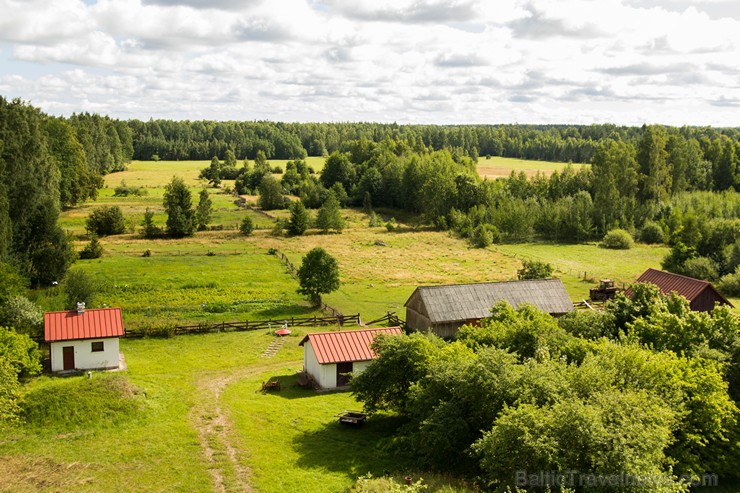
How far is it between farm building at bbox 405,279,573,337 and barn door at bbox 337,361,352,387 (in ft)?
26.8

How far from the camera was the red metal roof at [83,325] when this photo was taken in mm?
35906

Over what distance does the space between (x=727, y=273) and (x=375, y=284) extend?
34632 millimetres

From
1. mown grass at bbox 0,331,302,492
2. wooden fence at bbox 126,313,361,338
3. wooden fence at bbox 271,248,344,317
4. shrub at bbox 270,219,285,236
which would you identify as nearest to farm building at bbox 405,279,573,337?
wooden fence at bbox 126,313,361,338

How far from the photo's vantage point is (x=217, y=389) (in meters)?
33.1

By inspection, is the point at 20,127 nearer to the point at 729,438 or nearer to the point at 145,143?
the point at 729,438

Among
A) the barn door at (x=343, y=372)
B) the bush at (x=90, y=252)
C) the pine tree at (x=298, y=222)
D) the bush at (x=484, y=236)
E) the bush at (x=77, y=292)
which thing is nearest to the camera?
the barn door at (x=343, y=372)

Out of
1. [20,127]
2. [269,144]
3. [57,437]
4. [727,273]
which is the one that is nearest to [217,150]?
[269,144]

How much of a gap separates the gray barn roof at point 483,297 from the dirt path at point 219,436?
1267cm

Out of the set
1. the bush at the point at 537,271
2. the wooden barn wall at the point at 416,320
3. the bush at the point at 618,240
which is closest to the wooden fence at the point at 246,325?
the wooden barn wall at the point at 416,320

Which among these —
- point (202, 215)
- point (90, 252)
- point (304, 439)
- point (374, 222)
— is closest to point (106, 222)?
point (202, 215)

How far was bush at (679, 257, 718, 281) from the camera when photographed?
63.0 metres

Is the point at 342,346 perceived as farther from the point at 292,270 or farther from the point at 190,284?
the point at 292,270

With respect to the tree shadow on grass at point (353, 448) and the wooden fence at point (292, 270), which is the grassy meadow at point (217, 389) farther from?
the wooden fence at point (292, 270)

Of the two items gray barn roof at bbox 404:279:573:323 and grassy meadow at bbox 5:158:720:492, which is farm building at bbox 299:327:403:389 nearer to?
grassy meadow at bbox 5:158:720:492
